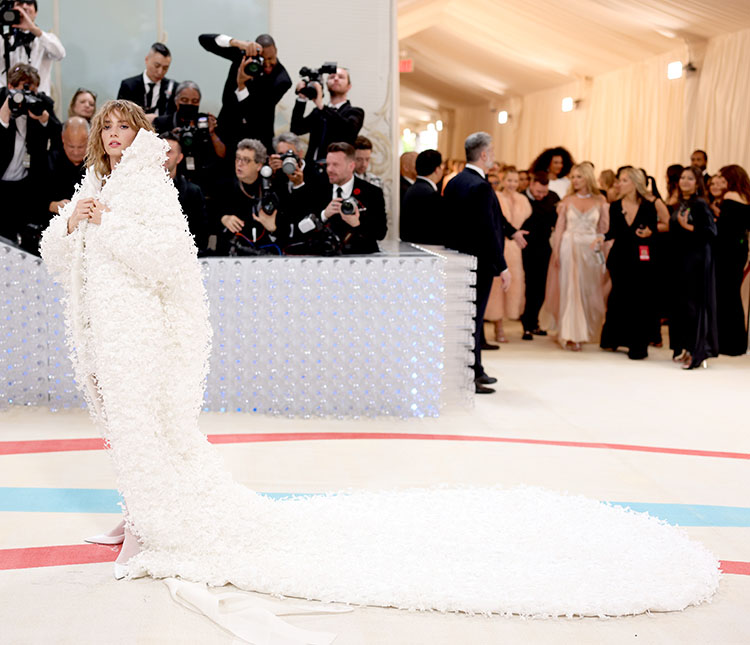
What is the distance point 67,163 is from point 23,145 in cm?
47

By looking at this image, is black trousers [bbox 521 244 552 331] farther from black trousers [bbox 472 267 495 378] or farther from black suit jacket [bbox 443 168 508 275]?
black suit jacket [bbox 443 168 508 275]

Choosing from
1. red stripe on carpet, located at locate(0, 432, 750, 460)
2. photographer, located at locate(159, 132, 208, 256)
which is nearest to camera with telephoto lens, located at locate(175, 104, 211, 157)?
photographer, located at locate(159, 132, 208, 256)

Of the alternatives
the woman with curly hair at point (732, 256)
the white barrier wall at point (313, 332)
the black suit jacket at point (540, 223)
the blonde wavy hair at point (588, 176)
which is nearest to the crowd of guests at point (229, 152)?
the white barrier wall at point (313, 332)

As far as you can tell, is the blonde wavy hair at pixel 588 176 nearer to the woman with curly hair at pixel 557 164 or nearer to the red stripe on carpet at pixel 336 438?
the woman with curly hair at pixel 557 164

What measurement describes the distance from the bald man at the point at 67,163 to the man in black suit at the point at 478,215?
2.31m

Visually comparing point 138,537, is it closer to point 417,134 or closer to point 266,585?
point 266,585

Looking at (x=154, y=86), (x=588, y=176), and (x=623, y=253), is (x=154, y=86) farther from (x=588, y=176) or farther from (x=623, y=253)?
(x=623, y=253)

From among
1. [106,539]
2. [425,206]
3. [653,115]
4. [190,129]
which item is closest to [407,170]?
[425,206]

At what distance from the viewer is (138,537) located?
2.79m

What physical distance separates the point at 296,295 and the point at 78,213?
2.14 metres

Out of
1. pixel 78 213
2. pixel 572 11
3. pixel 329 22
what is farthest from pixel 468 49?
pixel 78 213

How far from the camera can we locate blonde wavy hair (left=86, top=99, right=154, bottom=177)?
2787mm

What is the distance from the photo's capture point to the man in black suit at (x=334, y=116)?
20.6 feet

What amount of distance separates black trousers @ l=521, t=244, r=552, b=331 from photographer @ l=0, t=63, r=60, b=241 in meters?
4.34
